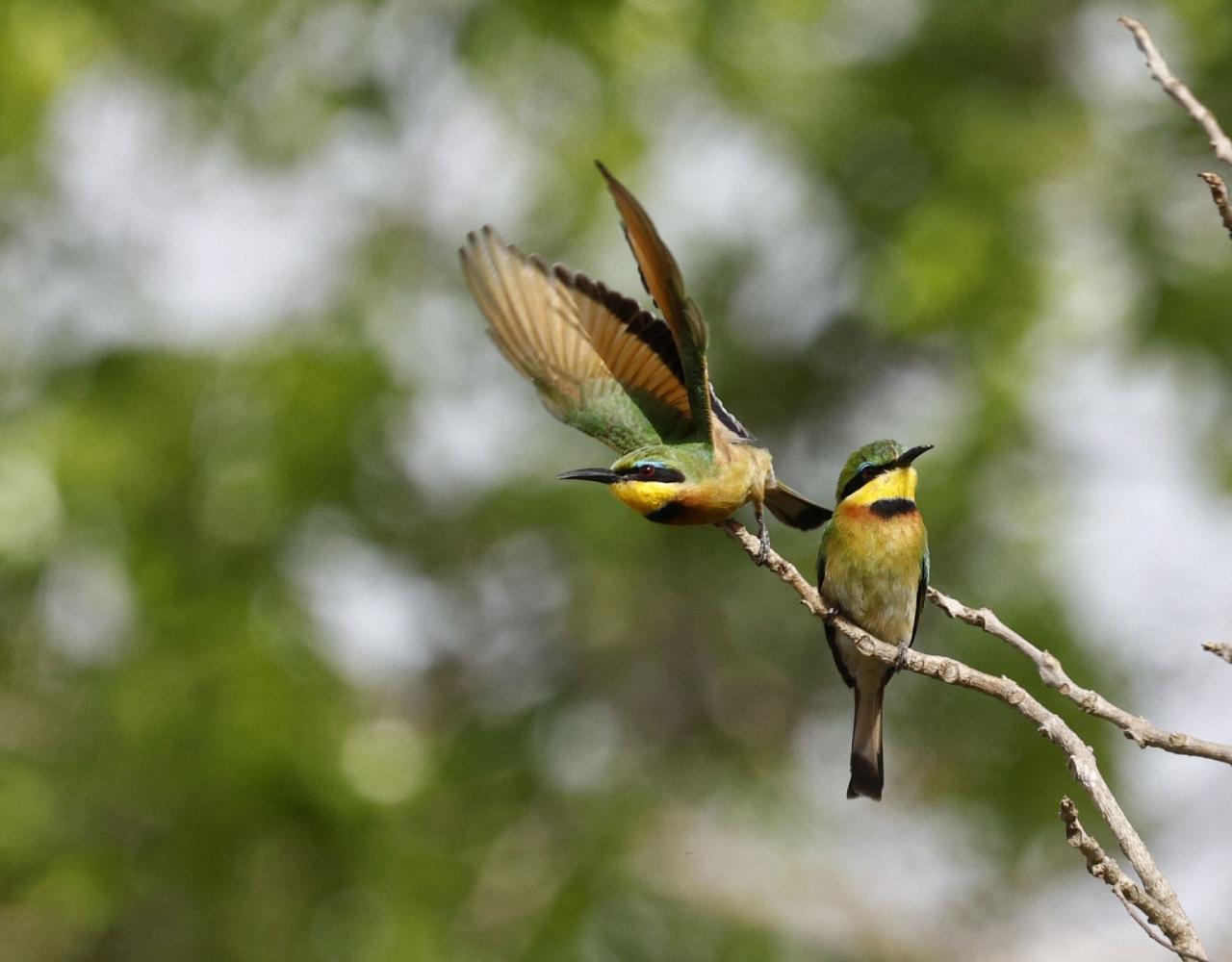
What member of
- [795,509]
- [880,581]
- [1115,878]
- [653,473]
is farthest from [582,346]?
[1115,878]

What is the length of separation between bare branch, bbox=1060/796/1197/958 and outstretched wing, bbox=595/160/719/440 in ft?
3.03

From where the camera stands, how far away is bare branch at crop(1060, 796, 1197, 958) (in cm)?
179

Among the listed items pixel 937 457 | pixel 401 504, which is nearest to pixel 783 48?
pixel 937 457

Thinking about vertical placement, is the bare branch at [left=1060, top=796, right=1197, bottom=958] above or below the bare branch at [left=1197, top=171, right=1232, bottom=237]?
below

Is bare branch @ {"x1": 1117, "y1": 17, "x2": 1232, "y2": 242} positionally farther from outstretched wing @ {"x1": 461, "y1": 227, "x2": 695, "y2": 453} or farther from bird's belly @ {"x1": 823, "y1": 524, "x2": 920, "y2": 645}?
bird's belly @ {"x1": 823, "y1": 524, "x2": 920, "y2": 645}

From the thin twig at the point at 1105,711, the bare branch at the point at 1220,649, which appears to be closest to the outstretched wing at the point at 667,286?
the thin twig at the point at 1105,711

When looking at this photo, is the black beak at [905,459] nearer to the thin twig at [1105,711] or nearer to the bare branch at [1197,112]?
the thin twig at [1105,711]

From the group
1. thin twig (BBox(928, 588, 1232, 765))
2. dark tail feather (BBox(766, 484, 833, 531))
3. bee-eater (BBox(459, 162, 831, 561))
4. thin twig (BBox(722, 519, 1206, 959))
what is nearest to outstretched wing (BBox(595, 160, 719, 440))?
bee-eater (BBox(459, 162, 831, 561))

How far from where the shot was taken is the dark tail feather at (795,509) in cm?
322

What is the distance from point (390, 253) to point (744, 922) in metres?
3.91

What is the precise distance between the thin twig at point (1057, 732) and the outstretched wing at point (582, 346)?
377 millimetres

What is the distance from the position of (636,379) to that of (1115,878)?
1.42 m

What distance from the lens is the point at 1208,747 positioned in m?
1.92

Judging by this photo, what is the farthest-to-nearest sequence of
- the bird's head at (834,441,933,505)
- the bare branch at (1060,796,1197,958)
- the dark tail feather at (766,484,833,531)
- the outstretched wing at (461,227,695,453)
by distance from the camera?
the bird's head at (834,441,933,505) → the dark tail feather at (766,484,833,531) → the outstretched wing at (461,227,695,453) → the bare branch at (1060,796,1197,958)
